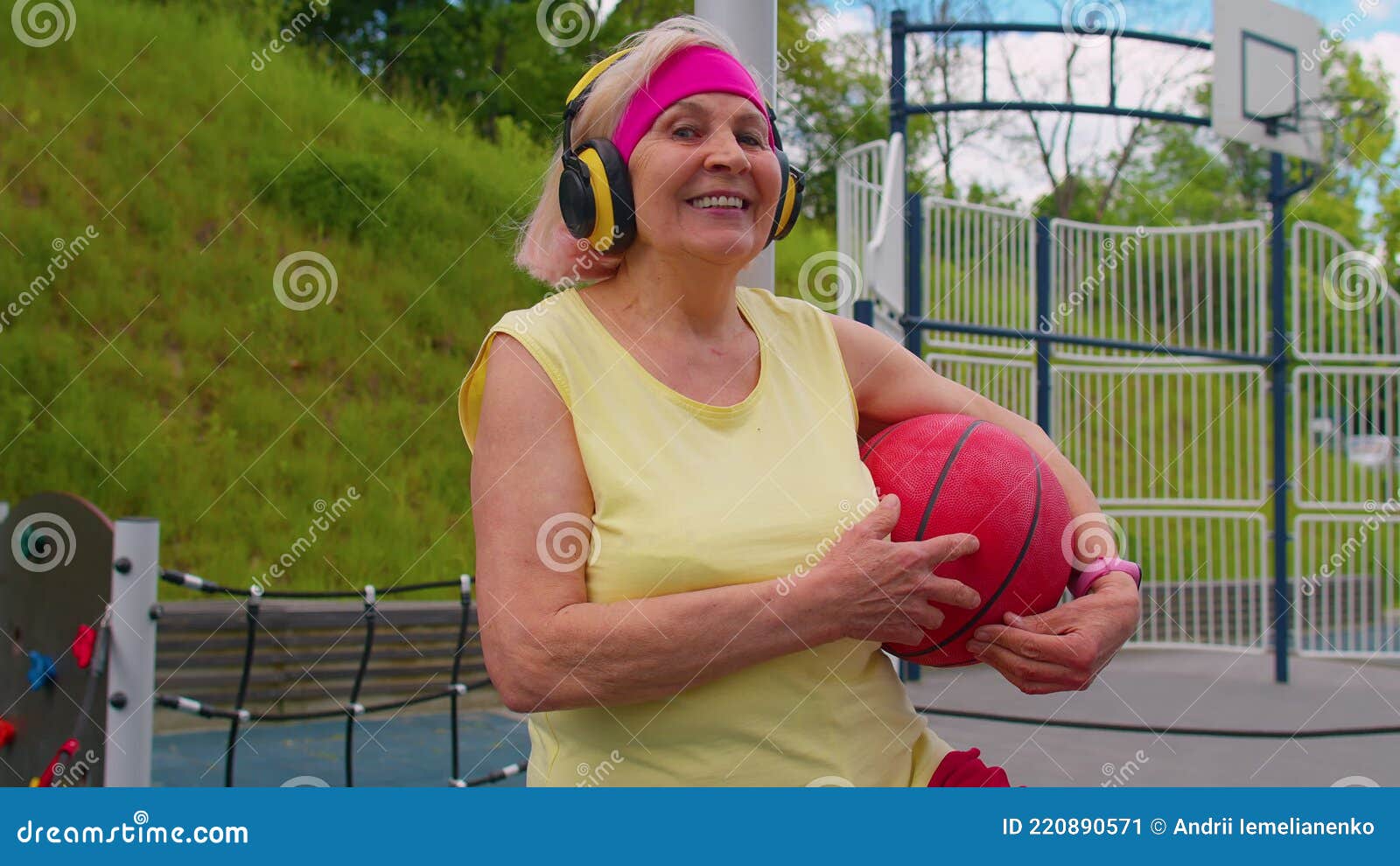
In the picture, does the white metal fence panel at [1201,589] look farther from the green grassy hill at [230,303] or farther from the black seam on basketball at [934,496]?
the black seam on basketball at [934,496]

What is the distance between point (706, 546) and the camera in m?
1.75

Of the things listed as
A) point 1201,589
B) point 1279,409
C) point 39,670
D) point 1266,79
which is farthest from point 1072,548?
point 1201,589

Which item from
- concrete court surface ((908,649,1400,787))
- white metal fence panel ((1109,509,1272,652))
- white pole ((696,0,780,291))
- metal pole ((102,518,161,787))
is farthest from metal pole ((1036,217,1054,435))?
metal pole ((102,518,161,787))

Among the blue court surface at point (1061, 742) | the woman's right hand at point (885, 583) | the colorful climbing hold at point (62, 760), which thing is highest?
the woman's right hand at point (885, 583)

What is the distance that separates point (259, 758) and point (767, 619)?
5.37m

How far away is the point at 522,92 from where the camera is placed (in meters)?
12.6

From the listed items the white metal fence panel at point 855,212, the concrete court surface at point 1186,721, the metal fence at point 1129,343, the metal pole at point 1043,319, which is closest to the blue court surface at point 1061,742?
the concrete court surface at point 1186,721

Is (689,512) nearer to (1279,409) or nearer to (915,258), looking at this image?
(915,258)

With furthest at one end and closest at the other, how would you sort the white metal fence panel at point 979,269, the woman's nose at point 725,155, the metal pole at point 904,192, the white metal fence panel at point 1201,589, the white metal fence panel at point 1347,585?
the white metal fence panel at point 1347,585 < the white metal fence panel at point 1201,589 < the white metal fence panel at point 979,269 < the metal pole at point 904,192 < the woman's nose at point 725,155

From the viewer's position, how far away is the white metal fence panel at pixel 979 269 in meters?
8.54

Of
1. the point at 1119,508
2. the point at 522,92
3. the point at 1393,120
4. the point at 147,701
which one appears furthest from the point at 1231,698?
the point at 1393,120

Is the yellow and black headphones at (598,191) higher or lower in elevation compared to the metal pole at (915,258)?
lower

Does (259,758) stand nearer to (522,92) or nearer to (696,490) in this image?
(696,490)

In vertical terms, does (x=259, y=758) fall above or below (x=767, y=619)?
below
